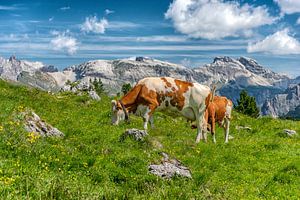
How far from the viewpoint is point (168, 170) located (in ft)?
52.0

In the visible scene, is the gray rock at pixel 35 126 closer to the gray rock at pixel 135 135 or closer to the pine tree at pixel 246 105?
the gray rock at pixel 135 135

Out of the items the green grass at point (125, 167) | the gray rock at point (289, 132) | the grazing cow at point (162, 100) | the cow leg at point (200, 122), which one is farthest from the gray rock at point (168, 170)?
the gray rock at point (289, 132)

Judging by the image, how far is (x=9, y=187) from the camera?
9812 mm

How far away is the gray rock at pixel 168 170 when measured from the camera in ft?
50.7

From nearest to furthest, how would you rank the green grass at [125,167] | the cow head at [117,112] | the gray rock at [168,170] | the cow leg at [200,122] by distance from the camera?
1. the green grass at [125,167]
2. the gray rock at [168,170]
3. the cow head at [117,112]
4. the cow leg at [200,122]

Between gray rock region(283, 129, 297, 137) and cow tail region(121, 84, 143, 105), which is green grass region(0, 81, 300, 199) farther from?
gray rock region(283, 129, 297, 137)

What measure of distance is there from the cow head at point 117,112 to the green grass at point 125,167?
682mm

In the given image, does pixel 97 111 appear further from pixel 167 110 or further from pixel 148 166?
pixel 148 166

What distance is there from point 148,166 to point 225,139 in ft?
46.0

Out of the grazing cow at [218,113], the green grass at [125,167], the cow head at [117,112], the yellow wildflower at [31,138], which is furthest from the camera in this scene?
the grazing cow at [218,113]

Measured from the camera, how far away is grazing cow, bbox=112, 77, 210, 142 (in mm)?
25031

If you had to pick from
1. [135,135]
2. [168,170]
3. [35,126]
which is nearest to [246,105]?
[135,135]

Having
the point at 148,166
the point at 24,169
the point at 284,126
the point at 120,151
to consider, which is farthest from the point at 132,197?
the point at 284,126

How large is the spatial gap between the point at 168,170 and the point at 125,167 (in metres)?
1.75
